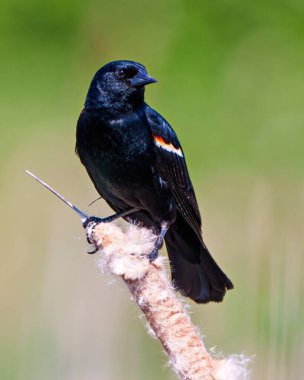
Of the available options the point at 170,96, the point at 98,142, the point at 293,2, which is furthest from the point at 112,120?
the point at 293,2

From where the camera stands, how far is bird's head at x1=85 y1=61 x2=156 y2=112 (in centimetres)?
281

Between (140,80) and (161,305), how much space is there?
1371 millimetres

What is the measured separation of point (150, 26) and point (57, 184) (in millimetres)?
1581

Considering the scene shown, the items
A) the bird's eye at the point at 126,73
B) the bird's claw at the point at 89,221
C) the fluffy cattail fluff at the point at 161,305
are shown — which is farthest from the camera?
the bird's eye at the point at 126,73

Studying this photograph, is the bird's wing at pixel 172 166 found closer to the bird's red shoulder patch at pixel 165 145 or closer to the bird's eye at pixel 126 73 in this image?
the bird's red shoulder patch at pixel 165 145

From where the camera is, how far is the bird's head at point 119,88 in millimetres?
2814

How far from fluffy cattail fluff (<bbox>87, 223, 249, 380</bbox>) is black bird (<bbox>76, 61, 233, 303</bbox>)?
0.96 meters

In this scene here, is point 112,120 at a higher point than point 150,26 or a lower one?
lower

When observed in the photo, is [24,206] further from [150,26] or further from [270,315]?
[150,26]

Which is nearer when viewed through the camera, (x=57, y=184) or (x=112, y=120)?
(x=112, y=120)

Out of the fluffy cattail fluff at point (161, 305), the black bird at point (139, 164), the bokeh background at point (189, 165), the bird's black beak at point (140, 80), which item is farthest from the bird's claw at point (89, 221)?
the fluffy cattail fluff at point (161, 305)

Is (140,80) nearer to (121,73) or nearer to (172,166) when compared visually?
(121,73)

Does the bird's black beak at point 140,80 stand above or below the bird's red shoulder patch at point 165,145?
above

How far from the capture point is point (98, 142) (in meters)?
2.73
